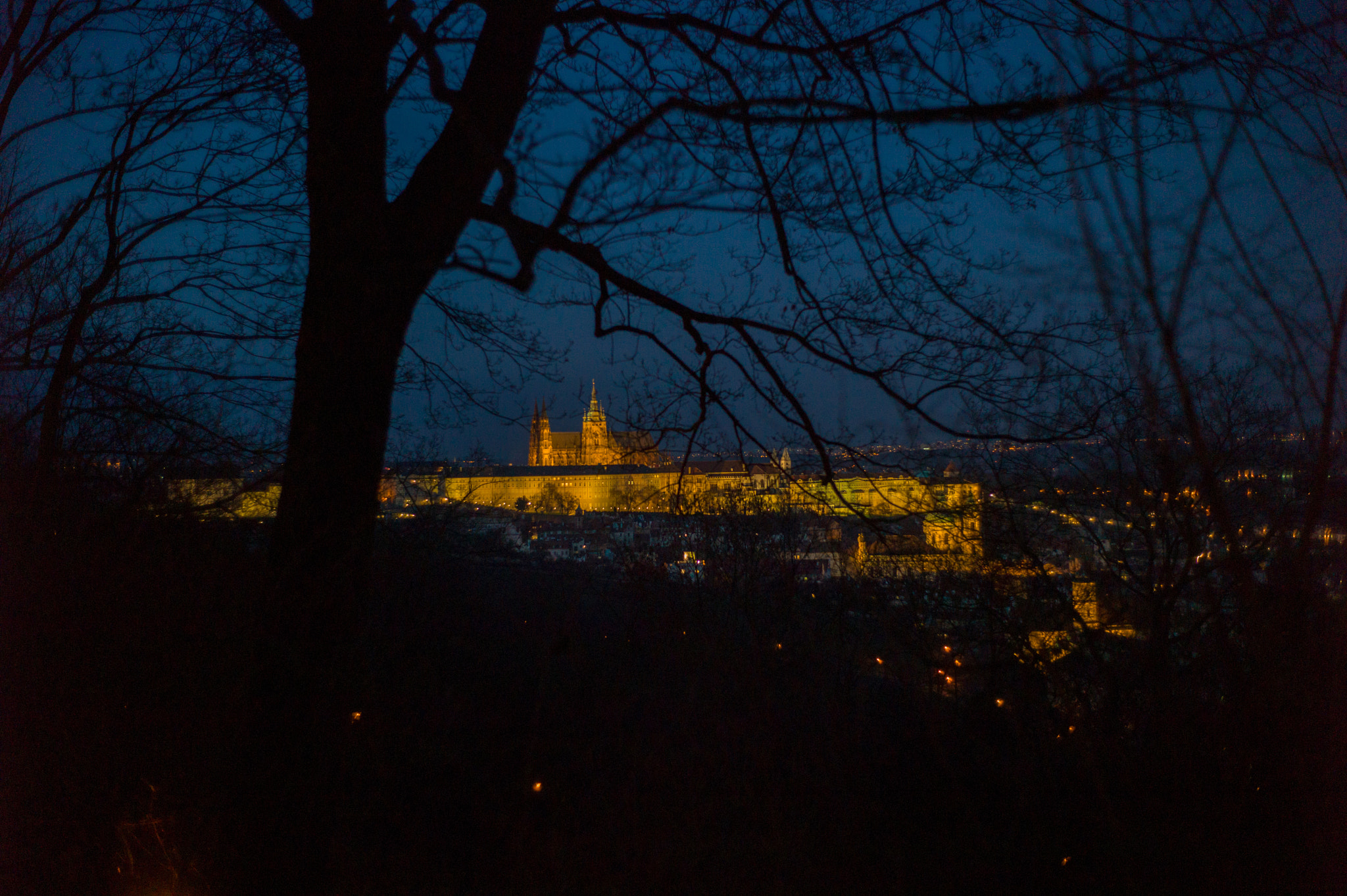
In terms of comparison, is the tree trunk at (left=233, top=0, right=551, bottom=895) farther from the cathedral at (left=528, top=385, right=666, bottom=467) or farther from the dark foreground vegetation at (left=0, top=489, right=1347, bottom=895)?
the cathedral at (left=528, top=385, right=666, bottom=467)

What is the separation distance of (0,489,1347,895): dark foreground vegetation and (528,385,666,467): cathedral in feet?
5.55

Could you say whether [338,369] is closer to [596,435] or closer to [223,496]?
[596,435]

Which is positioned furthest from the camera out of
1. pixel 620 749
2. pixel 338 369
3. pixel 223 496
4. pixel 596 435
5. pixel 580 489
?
pixel 580 489

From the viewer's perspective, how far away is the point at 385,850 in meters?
4.25

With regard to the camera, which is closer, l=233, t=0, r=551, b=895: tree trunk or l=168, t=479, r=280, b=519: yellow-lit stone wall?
l=233, t=0, r=551, b=895: tree trunk

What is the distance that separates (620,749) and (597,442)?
2.75 m

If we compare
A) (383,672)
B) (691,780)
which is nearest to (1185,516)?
(691,780)

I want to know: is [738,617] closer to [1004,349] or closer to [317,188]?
[1004,349]

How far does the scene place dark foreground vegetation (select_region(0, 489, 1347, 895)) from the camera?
2838 millimetres

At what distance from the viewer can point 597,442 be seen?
4.06 m

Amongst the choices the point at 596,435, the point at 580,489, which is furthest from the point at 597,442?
the point at 580,489

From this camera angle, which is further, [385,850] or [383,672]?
[383,672]

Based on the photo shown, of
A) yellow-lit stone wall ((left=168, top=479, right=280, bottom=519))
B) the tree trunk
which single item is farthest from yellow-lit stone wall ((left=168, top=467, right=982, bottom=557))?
the tree trunk

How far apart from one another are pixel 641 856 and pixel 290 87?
4707 mm
